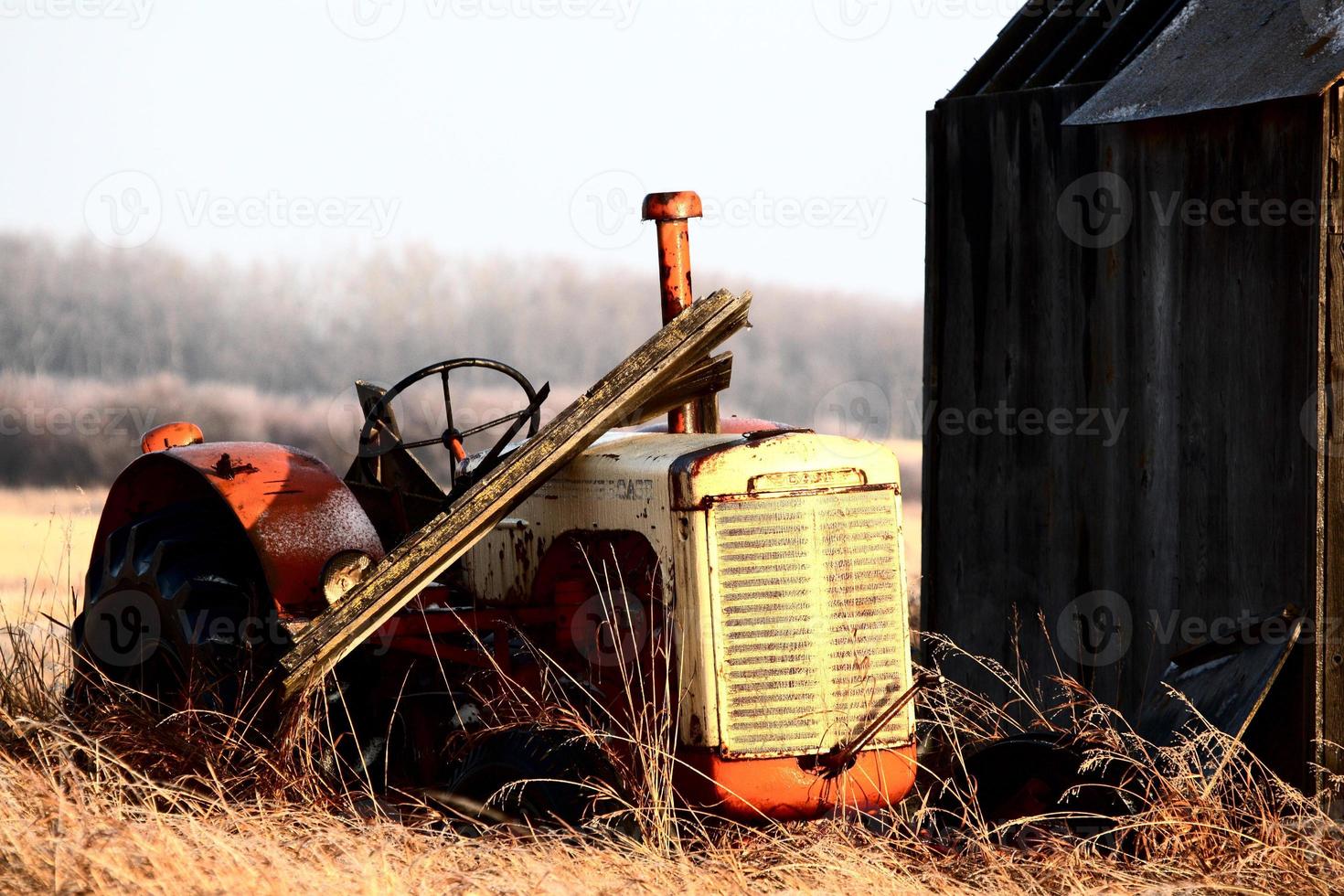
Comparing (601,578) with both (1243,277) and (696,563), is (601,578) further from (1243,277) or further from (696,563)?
(1243,277)

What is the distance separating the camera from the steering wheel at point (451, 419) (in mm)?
5215

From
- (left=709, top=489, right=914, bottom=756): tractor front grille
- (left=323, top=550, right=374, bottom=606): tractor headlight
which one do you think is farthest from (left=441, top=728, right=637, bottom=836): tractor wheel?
(left=323, top=550, right=374, bottom=606): tractor headlight

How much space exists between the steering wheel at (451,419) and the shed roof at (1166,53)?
247 cm

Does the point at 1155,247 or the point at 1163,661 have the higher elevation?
the point at 1155,247

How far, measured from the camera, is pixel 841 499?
4.47m

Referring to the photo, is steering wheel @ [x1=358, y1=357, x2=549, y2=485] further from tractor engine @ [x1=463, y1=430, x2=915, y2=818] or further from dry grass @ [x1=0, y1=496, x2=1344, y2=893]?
dry grass @ [x1=0, y1=496, x2=1344, y2=893]

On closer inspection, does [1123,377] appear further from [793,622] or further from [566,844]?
[566,844]

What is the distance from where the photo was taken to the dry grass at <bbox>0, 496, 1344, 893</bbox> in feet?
12.6

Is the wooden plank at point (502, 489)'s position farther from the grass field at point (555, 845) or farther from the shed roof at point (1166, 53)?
the shed roof at point (1166, 53)

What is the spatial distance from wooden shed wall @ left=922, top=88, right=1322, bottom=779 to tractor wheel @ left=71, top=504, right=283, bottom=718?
3370 mm

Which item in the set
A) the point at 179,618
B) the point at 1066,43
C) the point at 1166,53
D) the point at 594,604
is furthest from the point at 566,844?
the point at 1066,43

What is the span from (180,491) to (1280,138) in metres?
4.32

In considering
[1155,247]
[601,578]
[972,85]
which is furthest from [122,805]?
[972,85]

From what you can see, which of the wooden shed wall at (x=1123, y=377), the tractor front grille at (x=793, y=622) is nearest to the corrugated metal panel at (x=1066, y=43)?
the wooden shed wall at (x=1123, y=377)
